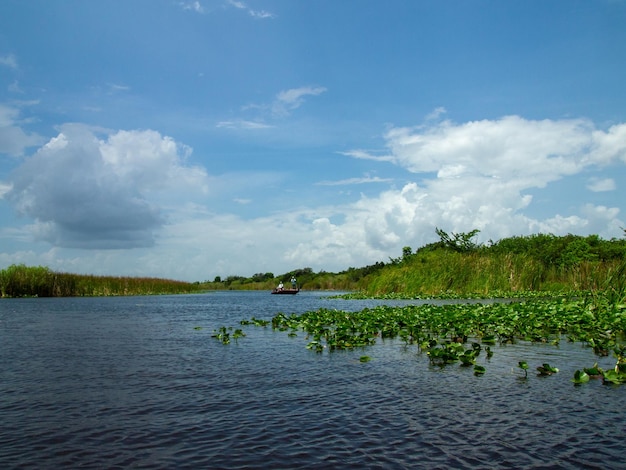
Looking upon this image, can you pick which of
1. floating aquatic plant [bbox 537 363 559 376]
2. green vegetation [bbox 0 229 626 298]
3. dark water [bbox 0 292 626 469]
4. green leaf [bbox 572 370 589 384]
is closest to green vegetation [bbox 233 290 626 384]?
floating aquatic plant [bbox 537 363 559 376]

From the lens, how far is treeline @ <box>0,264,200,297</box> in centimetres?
5522

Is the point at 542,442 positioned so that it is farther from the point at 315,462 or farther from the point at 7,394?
the point at 7,394

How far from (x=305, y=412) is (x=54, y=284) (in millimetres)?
58362

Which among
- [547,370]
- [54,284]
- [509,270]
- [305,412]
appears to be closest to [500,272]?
[509,270]

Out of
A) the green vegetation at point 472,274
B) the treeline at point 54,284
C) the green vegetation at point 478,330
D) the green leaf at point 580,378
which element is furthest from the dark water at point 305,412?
the treeline at point 54,284

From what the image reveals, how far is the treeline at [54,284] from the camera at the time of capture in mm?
55219

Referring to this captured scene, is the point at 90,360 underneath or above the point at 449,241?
underneath

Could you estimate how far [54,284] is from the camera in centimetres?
5756

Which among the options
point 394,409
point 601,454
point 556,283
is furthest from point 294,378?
point 556,283

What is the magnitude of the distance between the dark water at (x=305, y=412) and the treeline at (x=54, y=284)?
158 feet

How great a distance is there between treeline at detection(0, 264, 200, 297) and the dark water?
1900 inches

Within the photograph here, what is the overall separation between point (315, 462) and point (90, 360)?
1005 centimetres

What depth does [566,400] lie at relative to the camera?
27.4ft

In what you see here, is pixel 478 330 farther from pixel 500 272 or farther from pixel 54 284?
pixel 54 284
